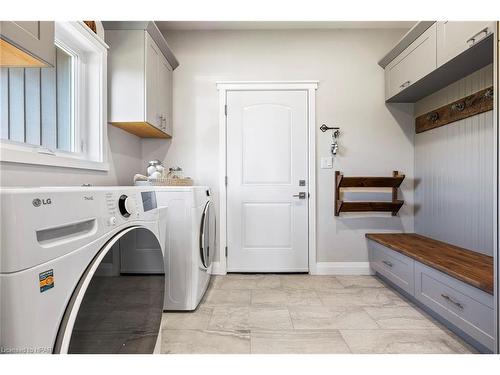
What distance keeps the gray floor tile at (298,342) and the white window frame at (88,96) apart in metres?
1.59

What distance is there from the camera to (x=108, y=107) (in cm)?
219

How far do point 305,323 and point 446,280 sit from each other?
36.1 inches

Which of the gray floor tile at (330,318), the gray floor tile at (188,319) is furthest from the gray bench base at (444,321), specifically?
the gray floor tile at (188,319)

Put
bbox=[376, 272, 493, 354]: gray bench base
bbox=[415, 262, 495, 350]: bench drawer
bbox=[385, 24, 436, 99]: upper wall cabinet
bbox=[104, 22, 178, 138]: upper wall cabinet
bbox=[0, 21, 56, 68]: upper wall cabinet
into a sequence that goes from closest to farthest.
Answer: bbox=[0, 21, 56, 68]: upper wall cabinet < bbox=[415, 262, 495, 350]: bench drawer < bbox=[376, 272, 493, 354]: gray bench base < bbox=[385, 24, 436, 99]: upper wall cabinet < bbox=[104, 22, 178, 138]: upper wall cabinet

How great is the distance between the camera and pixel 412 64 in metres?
2.33

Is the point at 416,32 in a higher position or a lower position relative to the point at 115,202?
higher

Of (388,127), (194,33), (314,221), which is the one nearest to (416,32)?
(388,127)

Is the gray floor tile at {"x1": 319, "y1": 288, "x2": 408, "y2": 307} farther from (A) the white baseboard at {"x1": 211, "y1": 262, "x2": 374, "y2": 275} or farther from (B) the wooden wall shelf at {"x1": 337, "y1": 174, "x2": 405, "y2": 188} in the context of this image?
(B) the wooden wall shelf at {"x1": 337, "y1": 174, "x2": 405, "y2": 188}

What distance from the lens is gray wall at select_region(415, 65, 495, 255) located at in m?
1.99

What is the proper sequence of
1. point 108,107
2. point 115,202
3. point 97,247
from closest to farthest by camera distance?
point 97,247
point 115,202
point 108,107

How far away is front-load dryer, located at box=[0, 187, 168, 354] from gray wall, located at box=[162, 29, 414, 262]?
203 cm

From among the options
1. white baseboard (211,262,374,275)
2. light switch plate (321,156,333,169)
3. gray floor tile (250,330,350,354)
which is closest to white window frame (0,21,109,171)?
white baseboard (211,262,374,275)

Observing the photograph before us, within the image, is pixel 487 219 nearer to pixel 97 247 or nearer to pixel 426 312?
pixel 426 312

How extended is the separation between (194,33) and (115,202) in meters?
2.62
